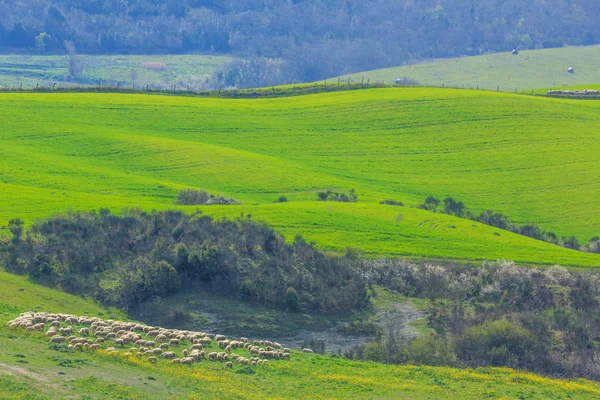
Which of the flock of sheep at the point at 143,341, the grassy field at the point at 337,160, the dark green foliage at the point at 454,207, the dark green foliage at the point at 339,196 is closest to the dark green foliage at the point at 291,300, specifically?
the flock of sheep at the point at 143,341

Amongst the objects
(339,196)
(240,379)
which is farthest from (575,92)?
(240,379)

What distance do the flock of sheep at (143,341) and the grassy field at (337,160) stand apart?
1981 centimetres

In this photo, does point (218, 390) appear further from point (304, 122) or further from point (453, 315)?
point (304, 122)

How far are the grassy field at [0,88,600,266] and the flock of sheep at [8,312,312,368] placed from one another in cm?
1981

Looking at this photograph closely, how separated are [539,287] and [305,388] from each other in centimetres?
2229

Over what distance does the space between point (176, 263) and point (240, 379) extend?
16210mm

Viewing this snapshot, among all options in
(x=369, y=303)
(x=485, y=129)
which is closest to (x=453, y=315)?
(x=369, y=303)

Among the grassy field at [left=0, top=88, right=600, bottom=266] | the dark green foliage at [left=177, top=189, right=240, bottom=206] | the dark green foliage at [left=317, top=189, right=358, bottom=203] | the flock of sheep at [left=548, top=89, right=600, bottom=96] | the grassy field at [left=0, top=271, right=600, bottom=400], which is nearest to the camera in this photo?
the grassy field at [left=0, top=271, right=600, bottom=400]

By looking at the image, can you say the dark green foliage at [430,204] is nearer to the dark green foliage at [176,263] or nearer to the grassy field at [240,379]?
the dark green foliage at [176,263]

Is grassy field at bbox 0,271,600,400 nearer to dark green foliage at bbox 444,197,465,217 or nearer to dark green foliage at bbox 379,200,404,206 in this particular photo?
dark green foliage at bbox 379,200,404,206

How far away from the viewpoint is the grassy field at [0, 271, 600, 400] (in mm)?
31359

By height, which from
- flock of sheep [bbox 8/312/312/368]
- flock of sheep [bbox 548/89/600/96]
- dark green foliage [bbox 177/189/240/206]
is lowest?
flock of sheep [bbox 8/312/312/368]

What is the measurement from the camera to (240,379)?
115 feet

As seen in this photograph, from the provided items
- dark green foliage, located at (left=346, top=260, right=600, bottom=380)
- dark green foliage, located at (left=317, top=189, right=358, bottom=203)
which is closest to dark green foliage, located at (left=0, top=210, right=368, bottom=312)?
dark green foliage, located at (left=346, top=260, right=600, bottom=380)
